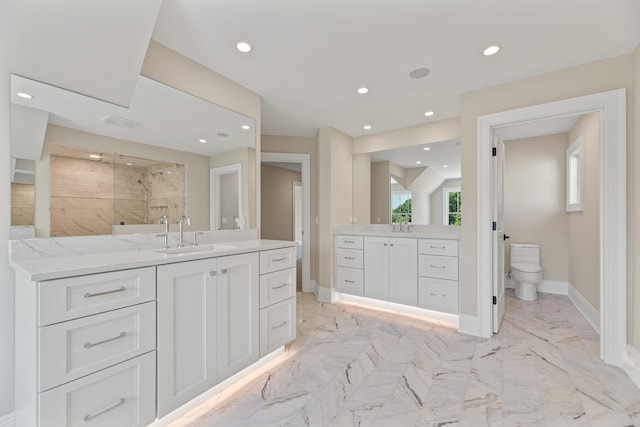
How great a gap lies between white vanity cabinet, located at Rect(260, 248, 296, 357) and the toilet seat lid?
3.20m

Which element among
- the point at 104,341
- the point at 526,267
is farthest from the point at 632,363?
the point at 104,341

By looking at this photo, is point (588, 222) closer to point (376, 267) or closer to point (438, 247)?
point (438, 247)

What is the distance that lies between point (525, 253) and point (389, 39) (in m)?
3.75

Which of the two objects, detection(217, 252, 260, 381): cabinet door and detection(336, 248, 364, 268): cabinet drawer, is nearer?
detection(217, 252, 260, 381): cabinet door

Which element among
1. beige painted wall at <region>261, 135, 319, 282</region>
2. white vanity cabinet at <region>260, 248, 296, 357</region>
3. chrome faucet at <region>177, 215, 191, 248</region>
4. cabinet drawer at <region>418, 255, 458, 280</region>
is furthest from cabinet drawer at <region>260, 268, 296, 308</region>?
beige painted wall at <region>261, 135, 319, 282</region>

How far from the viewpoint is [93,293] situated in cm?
116

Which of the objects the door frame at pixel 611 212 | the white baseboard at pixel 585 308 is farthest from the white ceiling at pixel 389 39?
the white baseboard at pixel 585 308

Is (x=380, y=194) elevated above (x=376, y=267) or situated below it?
above

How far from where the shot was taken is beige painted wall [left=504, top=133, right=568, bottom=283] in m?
3.88

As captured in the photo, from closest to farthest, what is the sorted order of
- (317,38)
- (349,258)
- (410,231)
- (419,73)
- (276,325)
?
(317,38), (276,325), (419,73), (410,231), (349,258)

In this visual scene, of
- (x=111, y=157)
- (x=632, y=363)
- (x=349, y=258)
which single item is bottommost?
(x=632, y=363)

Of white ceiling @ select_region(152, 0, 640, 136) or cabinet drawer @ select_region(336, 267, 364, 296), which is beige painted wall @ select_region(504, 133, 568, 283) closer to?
white ceiling @ select_region(152, 0, 640, 136)

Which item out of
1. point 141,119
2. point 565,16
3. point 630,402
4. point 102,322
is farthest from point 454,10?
point 630,402

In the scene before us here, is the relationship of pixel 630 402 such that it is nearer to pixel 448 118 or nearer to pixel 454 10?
pixel 454 10
